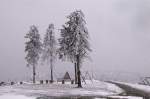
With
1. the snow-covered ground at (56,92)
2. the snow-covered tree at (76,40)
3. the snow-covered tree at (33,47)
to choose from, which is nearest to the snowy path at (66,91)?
the snow-covered ground at (56,92)

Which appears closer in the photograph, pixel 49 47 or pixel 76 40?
pixel 76 40

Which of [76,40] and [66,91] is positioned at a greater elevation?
[76,40]

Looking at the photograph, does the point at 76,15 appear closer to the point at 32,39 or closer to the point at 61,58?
the point at 61,58

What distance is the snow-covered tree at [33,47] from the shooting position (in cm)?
7031

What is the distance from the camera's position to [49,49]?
72.8m

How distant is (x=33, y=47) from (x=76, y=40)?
22.9m

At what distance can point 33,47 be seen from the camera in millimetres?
70750

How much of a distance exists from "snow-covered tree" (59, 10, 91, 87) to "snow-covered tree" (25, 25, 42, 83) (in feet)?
65.0

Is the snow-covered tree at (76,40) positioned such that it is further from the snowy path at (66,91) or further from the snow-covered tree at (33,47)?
the snow-covered tree at (33,47)

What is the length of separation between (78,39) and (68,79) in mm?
30829

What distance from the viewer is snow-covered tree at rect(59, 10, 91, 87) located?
50.1 metres

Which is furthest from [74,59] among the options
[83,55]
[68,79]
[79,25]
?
[68,79]

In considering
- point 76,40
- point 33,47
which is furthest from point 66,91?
point 33,47

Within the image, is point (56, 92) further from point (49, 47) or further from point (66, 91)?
point (49, 47)
